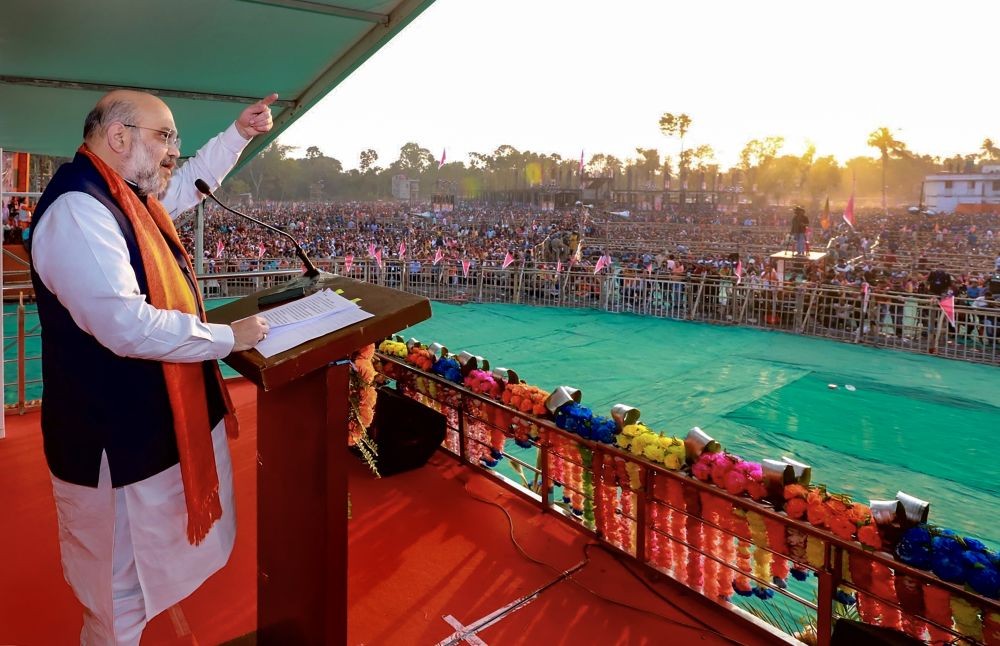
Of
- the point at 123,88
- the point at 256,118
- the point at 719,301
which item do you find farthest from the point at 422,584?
the point at 719,301

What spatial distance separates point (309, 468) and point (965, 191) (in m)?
A: 39.2

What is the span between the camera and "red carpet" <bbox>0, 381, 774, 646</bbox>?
220 cm

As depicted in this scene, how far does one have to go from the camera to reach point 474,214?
Answer: 35.4m

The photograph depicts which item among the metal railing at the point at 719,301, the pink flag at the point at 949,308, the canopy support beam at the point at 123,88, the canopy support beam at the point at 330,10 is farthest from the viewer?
the metal railing at the point at 719,301

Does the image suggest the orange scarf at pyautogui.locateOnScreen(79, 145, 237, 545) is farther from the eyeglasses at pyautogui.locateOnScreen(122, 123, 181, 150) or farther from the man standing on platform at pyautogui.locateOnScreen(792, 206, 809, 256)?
the man standing on platform at pyautogui.locateOnScreen(792, 206, 809, 256)

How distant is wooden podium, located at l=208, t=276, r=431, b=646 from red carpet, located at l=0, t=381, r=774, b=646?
68cm

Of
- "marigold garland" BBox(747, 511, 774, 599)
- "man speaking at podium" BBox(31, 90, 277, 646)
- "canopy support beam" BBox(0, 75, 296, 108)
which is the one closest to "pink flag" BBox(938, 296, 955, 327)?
"marigold garland" BBox(747, 511, 774, 599)

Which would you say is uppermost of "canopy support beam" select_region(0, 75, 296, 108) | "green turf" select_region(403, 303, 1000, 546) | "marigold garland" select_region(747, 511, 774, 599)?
"canopy support beam" select_region(0, 75, 296, 108)

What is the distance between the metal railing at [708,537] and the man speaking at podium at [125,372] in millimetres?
1767

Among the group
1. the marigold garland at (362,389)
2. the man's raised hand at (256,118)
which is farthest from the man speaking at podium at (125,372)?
the marigold garland at (362,389)

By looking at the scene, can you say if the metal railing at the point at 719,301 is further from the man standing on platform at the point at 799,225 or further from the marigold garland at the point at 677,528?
the man standing on platform at the point at 799,225

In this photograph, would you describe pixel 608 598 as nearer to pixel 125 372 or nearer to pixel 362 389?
pixel 362 389

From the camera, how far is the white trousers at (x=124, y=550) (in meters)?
1.46

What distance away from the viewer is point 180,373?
145 cm
